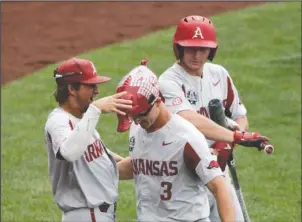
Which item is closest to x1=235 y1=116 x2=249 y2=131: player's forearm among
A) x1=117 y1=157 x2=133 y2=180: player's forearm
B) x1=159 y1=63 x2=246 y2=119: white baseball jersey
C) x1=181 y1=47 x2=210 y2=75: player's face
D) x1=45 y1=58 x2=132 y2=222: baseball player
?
x1=159 y1=63 x2=246 y2=119: white baseball jersey

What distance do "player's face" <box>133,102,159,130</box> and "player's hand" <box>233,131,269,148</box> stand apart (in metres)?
0.64

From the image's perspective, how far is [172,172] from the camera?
553 centimetres

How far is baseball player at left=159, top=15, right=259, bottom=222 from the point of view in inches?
251

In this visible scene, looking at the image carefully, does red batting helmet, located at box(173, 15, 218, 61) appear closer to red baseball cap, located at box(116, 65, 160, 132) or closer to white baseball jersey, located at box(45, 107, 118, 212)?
white baseball jersey, located at box(45, 107, 118, 212)

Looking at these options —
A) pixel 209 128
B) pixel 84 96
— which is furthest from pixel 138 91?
pixel 209 128

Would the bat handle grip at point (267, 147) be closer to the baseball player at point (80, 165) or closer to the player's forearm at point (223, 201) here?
the player's forearm at point (223, 201)

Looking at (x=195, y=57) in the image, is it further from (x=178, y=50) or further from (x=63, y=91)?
(x=63, y=91)

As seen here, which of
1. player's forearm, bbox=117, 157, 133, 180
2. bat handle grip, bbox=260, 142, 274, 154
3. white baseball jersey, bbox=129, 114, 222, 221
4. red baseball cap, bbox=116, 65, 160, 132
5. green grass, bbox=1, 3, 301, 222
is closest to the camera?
red baseball cap, bbox=116, 65, 160, 132

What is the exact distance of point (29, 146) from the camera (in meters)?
12.6

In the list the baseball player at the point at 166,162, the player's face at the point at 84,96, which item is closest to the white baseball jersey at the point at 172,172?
the baseball player at the point at 166,162

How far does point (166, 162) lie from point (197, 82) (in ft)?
4.01

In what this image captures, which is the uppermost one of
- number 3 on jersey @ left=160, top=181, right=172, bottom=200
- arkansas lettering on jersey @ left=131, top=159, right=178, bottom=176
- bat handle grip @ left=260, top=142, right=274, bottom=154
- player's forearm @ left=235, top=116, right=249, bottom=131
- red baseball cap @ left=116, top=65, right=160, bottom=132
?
red baseball cap @ left=116, top=65, right=160, bottom=132

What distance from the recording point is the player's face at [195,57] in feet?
21.0

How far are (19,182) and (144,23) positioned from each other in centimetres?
806
